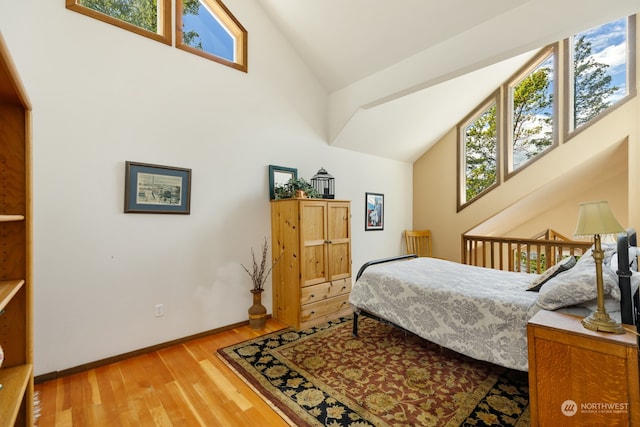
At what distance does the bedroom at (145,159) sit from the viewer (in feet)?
7.30

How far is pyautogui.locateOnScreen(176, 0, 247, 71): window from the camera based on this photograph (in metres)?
2.97

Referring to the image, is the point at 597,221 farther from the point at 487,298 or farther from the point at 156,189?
the point at 156,189

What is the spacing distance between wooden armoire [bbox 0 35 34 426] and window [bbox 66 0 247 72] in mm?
1786

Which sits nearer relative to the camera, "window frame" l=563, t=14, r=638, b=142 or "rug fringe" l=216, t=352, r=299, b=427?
"rug fringe" l=216, t=352, r=299, b=427

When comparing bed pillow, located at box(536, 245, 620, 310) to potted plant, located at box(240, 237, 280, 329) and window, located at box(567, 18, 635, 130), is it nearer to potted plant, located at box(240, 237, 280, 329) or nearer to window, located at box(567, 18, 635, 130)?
potted plant, located at box(240, 237, 280, 329)

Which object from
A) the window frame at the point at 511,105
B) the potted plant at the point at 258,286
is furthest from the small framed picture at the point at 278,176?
the window frame at the point at 511,105

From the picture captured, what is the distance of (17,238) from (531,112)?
19.6 feet

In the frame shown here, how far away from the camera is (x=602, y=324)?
137cm

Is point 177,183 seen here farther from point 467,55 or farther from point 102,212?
point 467,55

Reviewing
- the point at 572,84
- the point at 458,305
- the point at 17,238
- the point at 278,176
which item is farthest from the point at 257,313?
the point at 572,84

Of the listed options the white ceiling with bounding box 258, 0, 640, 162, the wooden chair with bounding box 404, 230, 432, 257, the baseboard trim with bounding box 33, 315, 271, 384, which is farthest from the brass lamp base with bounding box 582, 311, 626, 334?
the wooden chair with bounding box 404, 230, 432, 257

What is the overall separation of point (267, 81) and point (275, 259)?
7.36 feet

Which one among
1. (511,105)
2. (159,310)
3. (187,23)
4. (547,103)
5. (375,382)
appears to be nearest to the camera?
(375,382)

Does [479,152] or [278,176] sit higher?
[479,152]
